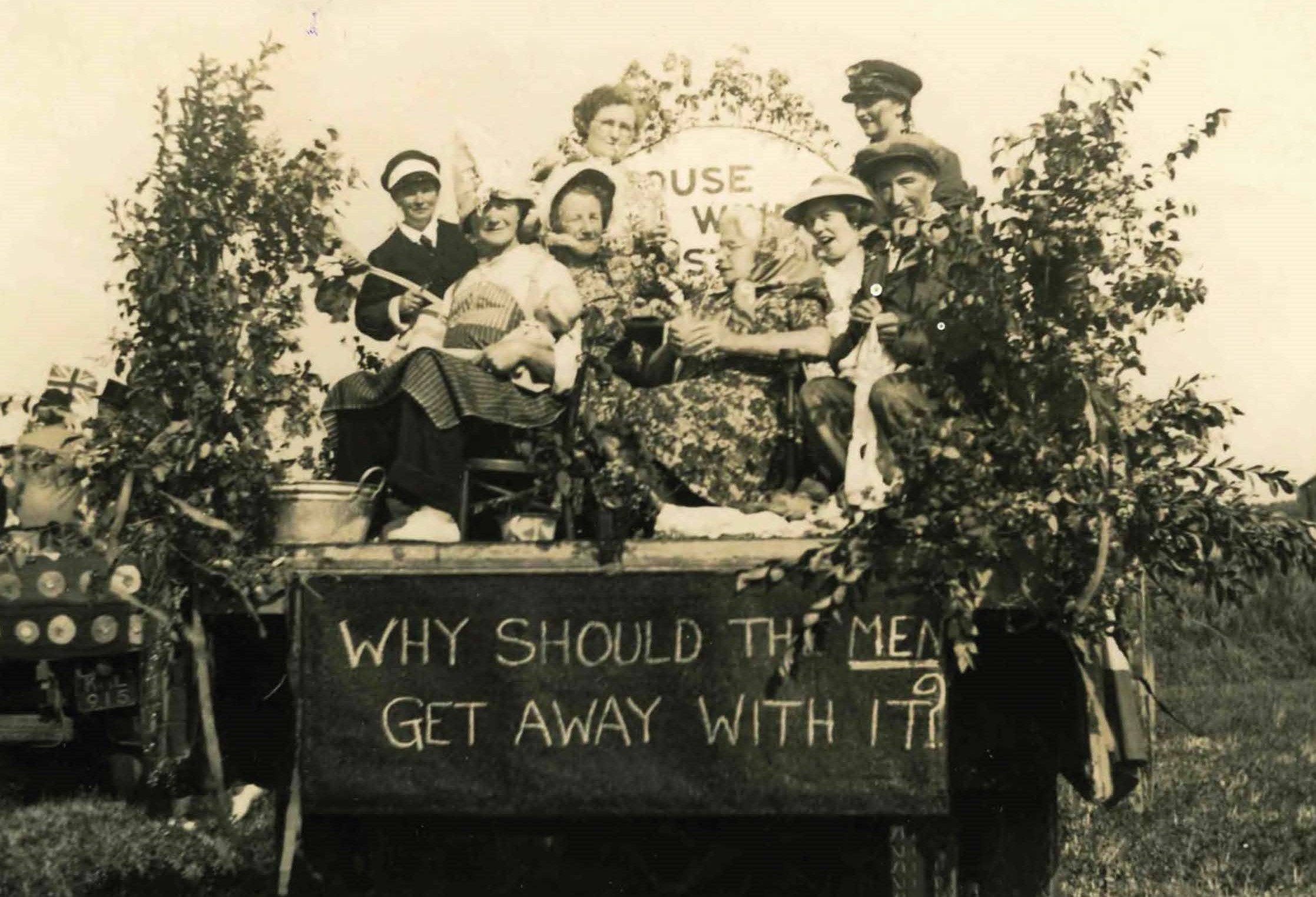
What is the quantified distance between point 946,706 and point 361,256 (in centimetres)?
192

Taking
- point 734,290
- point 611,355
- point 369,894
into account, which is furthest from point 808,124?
point 369,894

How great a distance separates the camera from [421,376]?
14.6 feet

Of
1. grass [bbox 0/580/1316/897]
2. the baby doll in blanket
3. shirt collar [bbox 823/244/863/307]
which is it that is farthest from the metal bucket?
shirt collar [bbox 823/244/863/307]

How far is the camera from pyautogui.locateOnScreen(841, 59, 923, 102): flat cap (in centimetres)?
484

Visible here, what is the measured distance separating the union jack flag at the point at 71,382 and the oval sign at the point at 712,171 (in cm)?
150

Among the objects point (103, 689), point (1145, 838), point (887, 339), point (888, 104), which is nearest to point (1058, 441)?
point (887, 339)

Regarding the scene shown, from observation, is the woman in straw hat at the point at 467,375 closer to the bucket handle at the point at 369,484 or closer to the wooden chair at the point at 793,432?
the bucket handle at the point at 369,484

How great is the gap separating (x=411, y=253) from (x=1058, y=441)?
1854mm

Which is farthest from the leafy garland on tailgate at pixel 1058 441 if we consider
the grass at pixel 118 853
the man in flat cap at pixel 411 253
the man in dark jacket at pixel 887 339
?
the grass at pixel 118 853

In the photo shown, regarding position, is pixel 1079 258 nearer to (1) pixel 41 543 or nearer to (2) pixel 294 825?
(2) pixel 294 825

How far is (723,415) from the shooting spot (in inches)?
180

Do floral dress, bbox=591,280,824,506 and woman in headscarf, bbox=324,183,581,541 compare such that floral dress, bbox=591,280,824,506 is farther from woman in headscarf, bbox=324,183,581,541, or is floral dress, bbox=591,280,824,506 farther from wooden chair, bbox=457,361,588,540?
woman in headscarf, bbox=324,183,581,541

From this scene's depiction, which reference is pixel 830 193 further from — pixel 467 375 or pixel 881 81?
pixel 467 375

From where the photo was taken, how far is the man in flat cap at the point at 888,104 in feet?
15.6
